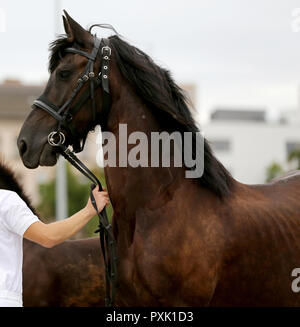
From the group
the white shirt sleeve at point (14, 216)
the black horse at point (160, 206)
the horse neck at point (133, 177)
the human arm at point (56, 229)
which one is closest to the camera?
the white shirt sleeve at point (14, 216)

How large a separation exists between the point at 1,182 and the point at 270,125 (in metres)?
55.8

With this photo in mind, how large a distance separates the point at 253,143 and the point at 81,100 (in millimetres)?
56863

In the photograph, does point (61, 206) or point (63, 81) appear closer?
point (63, 81)

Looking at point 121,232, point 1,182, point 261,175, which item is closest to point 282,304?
point 121,232

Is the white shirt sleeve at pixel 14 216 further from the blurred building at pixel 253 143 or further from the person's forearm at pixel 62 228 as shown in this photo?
the blurred building at pixel 253 143

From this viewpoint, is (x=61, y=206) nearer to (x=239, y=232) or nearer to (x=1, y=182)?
(x=1, y=182)

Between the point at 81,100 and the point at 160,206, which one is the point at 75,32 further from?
the point at 160,206

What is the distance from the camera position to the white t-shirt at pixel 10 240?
3955mm

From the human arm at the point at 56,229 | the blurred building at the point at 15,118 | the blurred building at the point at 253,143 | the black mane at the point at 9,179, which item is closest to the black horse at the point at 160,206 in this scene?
the human arm at the point at 56,229

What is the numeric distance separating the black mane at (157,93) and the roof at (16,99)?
55895 mm

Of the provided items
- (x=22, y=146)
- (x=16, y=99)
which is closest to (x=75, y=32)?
(x=22, y=146)

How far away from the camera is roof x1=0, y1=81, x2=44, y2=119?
5972 cm

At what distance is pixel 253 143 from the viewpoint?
60.4 meters
